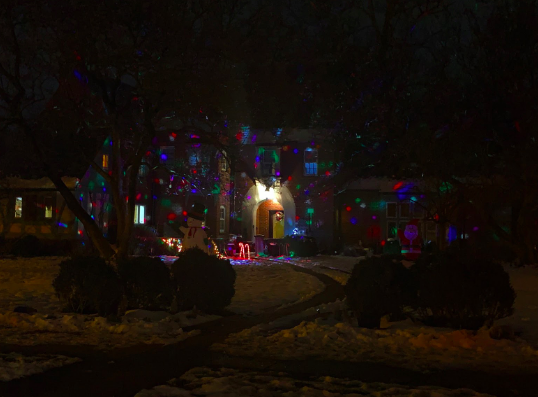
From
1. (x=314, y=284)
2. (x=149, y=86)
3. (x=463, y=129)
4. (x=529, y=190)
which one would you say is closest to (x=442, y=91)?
(x=463, y=129)

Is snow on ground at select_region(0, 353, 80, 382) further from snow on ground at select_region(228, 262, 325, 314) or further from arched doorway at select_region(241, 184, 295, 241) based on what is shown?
arched doorway at select_region(241, 184, 295, 241)

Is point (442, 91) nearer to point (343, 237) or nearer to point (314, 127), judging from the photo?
point (314, 127)

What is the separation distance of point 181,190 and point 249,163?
419 centimetres

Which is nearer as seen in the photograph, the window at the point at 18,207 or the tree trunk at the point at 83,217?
the tree trunk at the point at 83,217

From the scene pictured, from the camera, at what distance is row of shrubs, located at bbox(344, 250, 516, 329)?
341 inches

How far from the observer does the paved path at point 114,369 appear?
19.3 ft

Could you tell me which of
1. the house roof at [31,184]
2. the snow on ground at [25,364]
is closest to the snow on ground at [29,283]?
the snow on ground at [25,364]

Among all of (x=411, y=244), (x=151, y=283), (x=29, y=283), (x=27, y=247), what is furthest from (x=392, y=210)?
(x=151, y=283)

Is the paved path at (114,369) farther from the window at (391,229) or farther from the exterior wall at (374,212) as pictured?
the window at (391,229)

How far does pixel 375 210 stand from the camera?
32.5 meters

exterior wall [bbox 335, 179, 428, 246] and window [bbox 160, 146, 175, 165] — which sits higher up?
window [bbox 160, 146, 175, 165]

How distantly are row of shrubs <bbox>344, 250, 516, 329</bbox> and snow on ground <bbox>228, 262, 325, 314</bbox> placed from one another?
2.77m

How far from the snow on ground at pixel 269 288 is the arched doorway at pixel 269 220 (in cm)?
1530

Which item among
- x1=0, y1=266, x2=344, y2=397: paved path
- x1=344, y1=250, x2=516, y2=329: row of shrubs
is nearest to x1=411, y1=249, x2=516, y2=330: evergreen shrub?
x1=344, y1=250, x2=516, y2=329: row of shrubs
